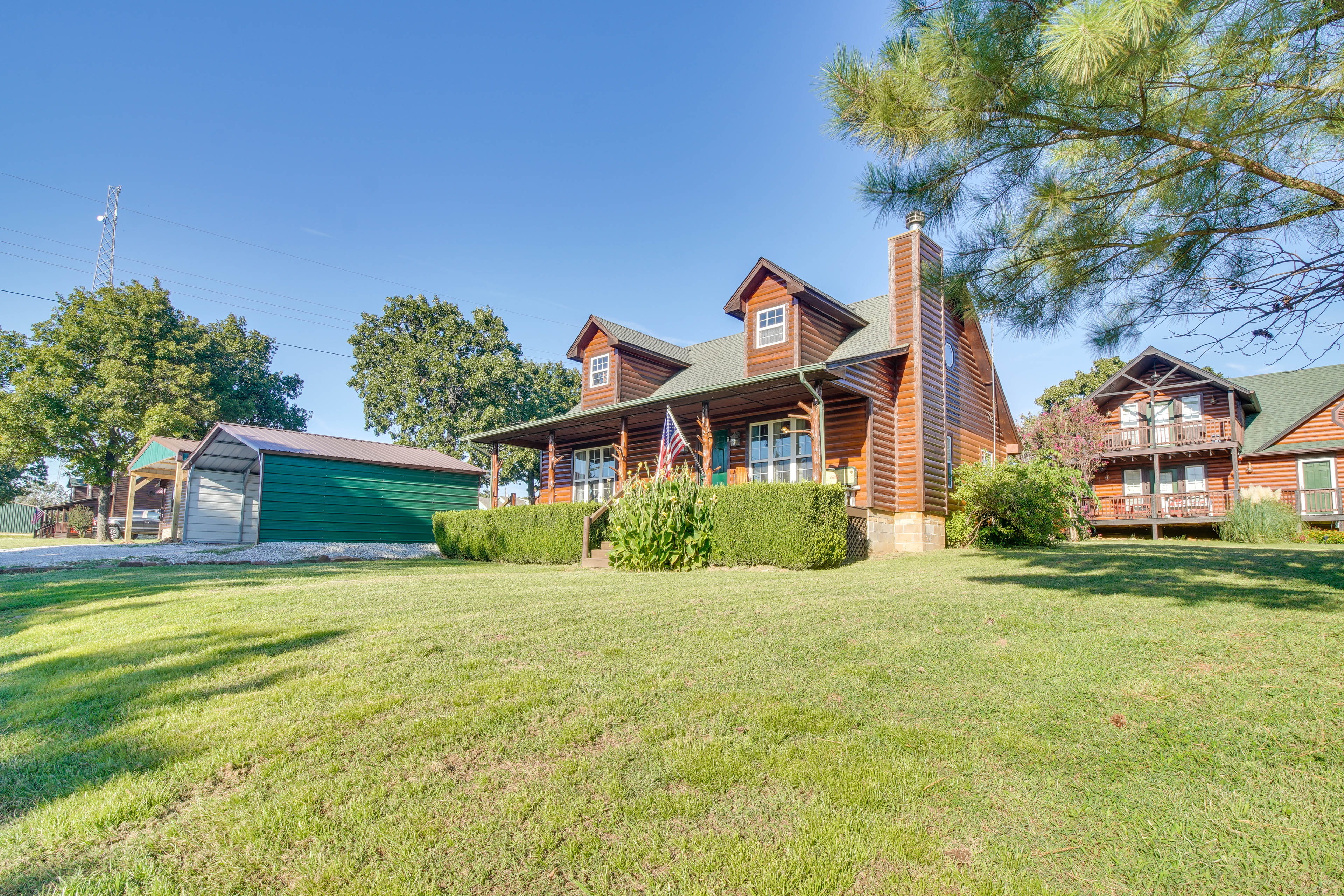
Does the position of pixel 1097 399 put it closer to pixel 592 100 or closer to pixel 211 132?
pixel 592 100

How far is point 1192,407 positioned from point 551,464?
22.0 metres

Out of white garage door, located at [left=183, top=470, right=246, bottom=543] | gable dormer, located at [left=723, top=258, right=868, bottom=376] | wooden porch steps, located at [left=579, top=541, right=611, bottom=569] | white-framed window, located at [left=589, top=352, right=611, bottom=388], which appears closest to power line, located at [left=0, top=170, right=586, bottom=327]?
white garage door, located at [left=183, top=470, right=246, bottom=543]

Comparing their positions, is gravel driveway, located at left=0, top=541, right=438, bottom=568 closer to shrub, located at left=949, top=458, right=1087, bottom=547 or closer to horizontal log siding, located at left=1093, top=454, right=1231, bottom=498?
shrub, located at left=949, top=458, right=1087, bottom=547

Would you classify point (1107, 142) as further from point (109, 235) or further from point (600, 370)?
point (109, 235)

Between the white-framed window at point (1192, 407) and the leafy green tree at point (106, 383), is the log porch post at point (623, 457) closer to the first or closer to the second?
the white-framed window at point (1192, 407)

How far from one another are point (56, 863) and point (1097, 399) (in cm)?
2789

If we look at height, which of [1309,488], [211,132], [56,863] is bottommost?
[56,863]

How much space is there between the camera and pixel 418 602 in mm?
6250

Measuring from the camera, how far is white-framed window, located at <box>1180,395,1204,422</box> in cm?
2203

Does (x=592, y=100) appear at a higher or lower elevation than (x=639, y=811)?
higher

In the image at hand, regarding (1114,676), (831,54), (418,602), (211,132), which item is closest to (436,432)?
(211,132)

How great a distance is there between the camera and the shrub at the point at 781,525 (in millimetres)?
9797

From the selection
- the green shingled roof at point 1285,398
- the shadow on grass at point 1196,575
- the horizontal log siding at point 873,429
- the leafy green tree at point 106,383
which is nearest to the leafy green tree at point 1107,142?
the shadow on grass at point 1196,575

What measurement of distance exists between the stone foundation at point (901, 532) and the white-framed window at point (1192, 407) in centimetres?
1420
